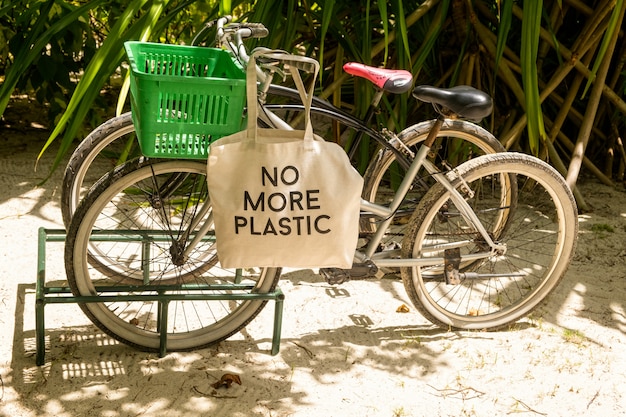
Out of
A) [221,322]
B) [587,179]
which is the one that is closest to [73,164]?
[221,322]

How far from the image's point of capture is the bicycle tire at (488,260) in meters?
3.08

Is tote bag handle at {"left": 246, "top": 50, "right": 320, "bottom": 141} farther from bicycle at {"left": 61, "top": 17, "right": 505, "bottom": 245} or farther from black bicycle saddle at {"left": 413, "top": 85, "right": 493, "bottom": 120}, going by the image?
black bicycle saddle at {"left": 413, "top": 85, "right": 493, "bottom": 120}

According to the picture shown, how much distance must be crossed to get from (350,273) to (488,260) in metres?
0.72

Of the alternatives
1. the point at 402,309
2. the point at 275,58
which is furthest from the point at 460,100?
the point at 402,309

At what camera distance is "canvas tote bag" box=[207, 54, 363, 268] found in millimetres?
2420

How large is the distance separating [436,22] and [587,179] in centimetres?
155

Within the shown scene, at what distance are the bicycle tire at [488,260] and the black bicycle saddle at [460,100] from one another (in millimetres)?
234

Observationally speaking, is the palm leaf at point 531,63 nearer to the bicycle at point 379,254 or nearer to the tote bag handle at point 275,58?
the bicycle at point 379,254

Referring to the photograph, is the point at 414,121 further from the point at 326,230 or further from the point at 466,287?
the point at 326,230

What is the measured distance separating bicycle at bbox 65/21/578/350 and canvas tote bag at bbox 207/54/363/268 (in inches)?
15.2

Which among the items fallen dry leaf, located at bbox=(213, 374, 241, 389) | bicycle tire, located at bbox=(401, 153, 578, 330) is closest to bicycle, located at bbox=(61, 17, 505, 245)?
bicycle tire, located at bbox=(401, 153, 578, 330)

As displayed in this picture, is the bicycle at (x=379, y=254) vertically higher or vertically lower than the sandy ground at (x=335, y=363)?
higher

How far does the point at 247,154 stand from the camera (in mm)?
2420

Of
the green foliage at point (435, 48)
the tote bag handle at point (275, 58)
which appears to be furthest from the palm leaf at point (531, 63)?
the tote bag handle at point (275, 58)
